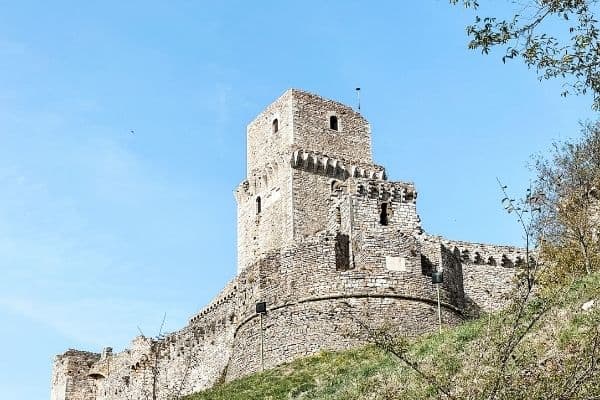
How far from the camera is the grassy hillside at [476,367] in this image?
1365 centimetres

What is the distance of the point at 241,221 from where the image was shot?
58.7 metres

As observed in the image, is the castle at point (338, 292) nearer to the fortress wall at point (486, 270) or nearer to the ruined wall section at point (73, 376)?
the fortress wall at point (486, 270)

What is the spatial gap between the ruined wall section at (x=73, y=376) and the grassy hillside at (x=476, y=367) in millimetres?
27208

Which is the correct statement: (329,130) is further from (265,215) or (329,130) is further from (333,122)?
(265,215)

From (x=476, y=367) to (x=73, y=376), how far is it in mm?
44669

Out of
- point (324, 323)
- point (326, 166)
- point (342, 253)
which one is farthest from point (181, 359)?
point (326, 166)

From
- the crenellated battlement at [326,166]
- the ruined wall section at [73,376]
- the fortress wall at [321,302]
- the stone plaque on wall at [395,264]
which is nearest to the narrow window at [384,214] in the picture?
the stone plaque on wall at [395,264]

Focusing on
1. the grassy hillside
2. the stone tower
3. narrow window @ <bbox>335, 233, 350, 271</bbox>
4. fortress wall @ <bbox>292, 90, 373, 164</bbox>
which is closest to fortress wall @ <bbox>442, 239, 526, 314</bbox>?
narrow window @ <bbox>335, 233, 350, 271</bbox>

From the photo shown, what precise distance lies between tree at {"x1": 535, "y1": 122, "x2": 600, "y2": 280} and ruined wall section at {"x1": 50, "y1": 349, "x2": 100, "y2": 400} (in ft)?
88.1

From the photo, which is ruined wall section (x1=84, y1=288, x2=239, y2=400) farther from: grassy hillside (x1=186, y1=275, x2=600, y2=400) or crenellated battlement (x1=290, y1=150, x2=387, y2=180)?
crenellated battlement (x1=290, y1=150, x2=387, y2=180)

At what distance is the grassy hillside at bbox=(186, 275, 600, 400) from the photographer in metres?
13.6

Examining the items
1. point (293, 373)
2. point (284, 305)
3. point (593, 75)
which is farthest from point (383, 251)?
point (593, 75)

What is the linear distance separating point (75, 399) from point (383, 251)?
2737 centimetres

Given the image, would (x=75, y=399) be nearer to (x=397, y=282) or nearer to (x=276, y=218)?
(x=276, y=218)
